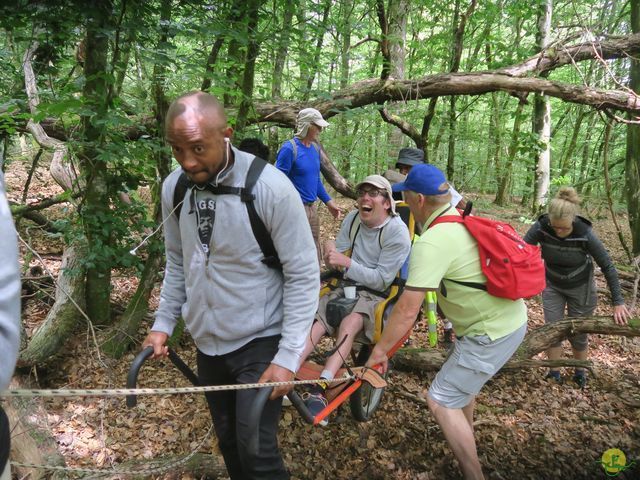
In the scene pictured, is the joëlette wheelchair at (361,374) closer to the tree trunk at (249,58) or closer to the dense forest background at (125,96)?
the dense forest background at (125,96)

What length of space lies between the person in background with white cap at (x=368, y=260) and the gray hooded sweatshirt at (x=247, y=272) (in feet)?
4.85

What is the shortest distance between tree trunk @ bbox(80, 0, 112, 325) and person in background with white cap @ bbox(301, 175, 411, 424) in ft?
6.89

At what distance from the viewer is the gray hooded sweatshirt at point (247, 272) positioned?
6.24ft

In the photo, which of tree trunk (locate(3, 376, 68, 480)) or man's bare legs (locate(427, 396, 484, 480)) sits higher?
man's bare legs (locate(427, 396, 484, 480))

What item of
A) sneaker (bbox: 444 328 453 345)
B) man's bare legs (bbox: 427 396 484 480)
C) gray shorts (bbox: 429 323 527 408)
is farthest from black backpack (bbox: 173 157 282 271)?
sneaker (bbox: 444 328 453 345)

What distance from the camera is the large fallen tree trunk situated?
13.4 feet

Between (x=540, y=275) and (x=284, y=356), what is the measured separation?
5.95 ft

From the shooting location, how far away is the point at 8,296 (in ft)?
2.80

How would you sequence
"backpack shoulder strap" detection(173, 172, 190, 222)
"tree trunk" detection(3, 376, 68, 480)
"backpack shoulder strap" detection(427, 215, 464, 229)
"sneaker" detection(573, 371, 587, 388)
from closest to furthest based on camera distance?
"backpack shoulder strap" detection(173, 172, 190, 222), "backpack shoulder strap" detection(427, 215, 464, 229), "tree trunk" detection(3, 376, 68, 480), "sneaker" detection(573, 371, 587, 388)

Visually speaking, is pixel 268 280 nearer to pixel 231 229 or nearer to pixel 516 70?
pixel 231 229

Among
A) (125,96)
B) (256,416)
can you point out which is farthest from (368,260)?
(125,96)

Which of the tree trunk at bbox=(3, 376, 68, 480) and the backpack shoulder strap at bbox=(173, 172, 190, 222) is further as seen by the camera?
the tree trunk at bbox=(3, 376, 68, 480)

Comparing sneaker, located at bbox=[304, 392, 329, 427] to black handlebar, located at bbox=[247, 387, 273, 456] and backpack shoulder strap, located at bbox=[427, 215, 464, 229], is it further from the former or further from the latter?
backpack shoulder strap, located at bbox=[427, 215, 464, 229]

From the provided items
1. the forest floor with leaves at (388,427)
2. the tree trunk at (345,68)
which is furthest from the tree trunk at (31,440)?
the tree trunk at (345,68)
